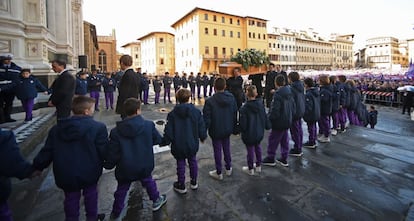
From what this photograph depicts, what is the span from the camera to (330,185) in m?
3.71

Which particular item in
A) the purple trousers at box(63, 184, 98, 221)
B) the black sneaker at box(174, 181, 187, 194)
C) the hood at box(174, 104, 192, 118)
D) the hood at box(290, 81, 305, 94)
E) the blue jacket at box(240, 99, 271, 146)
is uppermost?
the hood at box(290, 81, 305, 94)

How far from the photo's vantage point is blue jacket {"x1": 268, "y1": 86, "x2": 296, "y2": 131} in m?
4.40

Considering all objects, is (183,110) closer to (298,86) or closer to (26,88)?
(298,86)

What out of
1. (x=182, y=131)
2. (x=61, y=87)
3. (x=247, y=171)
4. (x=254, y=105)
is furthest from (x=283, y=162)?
(x=61, y=87)

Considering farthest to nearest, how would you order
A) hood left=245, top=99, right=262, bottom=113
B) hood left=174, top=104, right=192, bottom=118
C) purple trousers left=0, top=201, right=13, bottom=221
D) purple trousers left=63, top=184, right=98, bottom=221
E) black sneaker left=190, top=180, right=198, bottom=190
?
1. hood left=245, top=99, right=262, bottom=113
2. black sneaker left=190, top=180, right=198, bottom=190
3. hood left=174, top=104, right=192, bottom=118
4. purple trousers left=63, top=184, right=98, bottom=221
5. purple trousers left=0, top=201, right=13, bottom=221

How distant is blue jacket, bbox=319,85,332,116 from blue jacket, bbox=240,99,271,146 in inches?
104

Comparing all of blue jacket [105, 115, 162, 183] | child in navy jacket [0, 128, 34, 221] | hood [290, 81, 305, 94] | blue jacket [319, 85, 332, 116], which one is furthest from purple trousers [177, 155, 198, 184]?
blue jacket [319, 85, 332, 116]

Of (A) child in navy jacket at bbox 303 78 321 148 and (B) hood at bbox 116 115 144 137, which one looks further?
(A) child in navy jacket at bbox 303 78 321 148

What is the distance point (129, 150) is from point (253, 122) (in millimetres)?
2135

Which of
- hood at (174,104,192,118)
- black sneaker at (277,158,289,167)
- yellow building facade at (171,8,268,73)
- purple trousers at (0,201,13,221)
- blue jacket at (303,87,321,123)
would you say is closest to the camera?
purple trousers at (0,201,13,221)

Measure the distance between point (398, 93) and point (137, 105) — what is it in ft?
58.1

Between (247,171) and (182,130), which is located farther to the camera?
(247,171)

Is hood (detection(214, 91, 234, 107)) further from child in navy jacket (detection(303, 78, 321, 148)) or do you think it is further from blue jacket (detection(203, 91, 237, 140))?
child in navy jacket (detection(303, 78, 321, 148))

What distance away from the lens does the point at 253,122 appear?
4020mm
